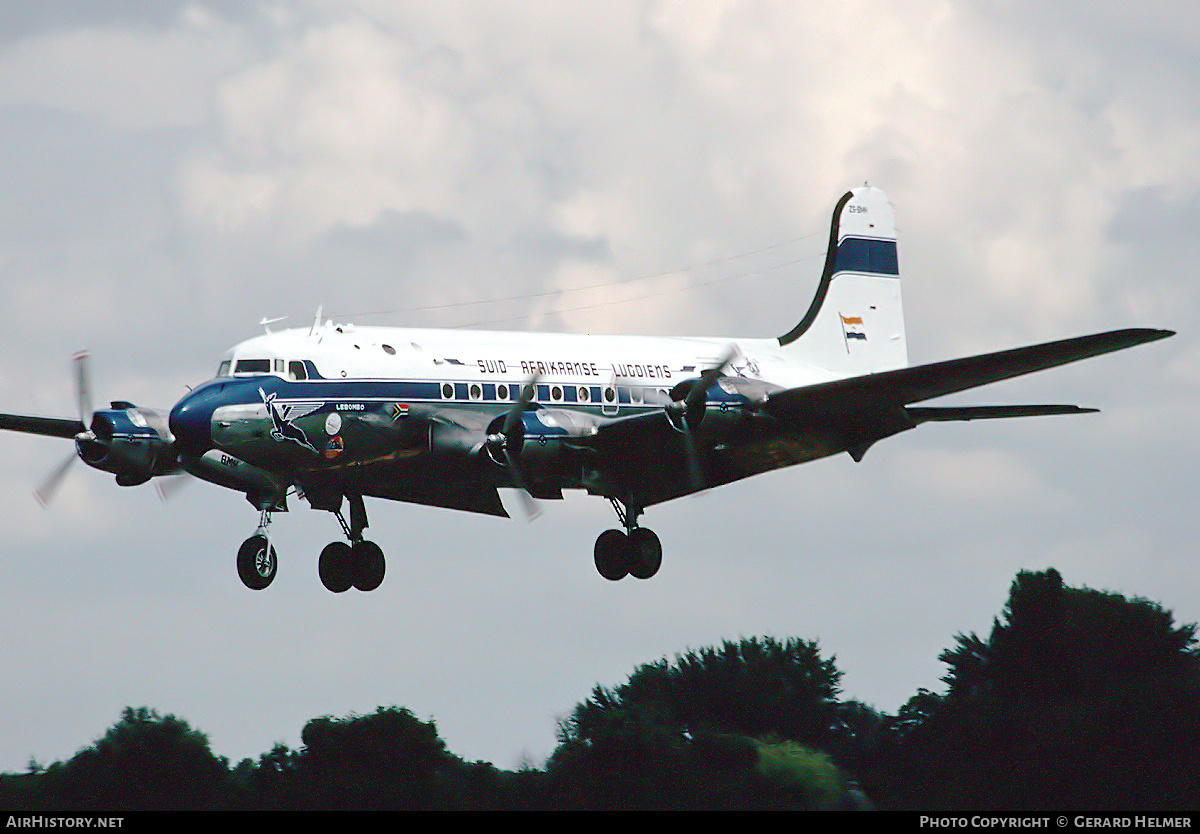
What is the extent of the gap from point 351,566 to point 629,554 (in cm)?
511

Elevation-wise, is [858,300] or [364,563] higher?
[858,300]

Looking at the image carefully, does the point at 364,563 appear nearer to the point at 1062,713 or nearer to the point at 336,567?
the point at 336,567

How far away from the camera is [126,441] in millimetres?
34281

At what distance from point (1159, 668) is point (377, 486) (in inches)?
602

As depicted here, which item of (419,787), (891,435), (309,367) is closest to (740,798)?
(419,787)

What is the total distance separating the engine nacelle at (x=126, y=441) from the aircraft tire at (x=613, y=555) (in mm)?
8090

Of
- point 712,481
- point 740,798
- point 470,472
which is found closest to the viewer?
point 740,798

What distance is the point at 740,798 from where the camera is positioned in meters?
32.0

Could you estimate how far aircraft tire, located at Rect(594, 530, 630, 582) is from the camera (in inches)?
1463

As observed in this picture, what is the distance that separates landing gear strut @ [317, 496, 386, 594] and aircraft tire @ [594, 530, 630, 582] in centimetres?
411

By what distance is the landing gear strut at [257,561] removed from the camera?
33781 mm

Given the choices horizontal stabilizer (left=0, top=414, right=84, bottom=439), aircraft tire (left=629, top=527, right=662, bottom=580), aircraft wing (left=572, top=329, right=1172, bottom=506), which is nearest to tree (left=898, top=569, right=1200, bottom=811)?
aircraft wing (left=572, top=329, right=1172, bottom=506)

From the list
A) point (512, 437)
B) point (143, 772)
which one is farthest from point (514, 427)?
point (143, 772)
